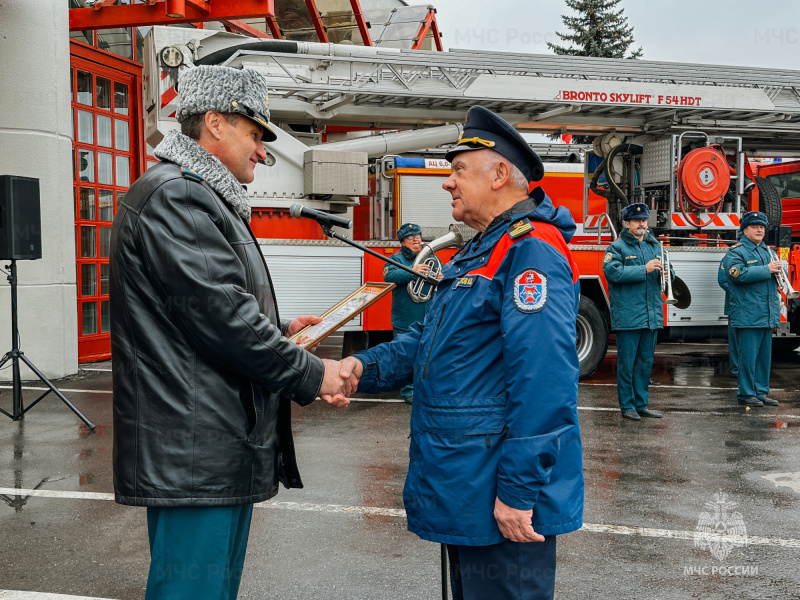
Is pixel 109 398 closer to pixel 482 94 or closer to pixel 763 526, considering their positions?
pixel 482 94

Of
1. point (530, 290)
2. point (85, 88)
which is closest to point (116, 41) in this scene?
point (85, 88)

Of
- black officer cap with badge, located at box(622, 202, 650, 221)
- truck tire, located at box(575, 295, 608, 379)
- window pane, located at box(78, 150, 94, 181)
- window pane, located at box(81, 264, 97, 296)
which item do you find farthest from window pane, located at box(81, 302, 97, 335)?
black officer cap with badge, located at box(622, 202, 650, 221)

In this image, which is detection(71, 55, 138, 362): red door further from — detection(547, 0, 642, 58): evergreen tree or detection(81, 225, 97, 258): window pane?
detection(547, 0, 642, 58): evergreen tree

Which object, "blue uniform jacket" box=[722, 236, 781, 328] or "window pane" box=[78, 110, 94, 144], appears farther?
"window pane" box=[78, 110, 94, 144]

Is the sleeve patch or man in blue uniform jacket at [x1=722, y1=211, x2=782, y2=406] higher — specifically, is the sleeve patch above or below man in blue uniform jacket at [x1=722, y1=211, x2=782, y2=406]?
above

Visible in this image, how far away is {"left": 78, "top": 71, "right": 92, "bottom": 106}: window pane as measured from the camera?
446 inches

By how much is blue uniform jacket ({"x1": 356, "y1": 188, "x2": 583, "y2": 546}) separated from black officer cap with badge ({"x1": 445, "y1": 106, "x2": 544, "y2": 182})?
0.64ft

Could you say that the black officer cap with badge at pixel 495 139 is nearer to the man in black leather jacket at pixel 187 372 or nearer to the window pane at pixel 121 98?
the man in black leather jacket at pixel 187 372

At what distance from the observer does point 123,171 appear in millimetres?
12273

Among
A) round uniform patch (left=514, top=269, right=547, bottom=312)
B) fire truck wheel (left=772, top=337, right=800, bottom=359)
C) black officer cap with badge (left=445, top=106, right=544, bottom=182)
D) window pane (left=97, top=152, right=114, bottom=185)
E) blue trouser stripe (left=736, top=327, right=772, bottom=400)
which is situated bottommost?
fire truck wheel (left=772, top=337, right=800, bottom=359)

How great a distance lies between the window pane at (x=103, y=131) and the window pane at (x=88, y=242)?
4.19 ft

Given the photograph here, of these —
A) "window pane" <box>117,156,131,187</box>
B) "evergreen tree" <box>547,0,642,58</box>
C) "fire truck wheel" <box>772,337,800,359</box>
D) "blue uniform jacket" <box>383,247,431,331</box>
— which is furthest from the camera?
"evergreen tree" <box>547,0,642,58</box>

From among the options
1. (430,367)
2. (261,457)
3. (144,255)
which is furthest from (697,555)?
(144,255)

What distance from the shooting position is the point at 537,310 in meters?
2.21
